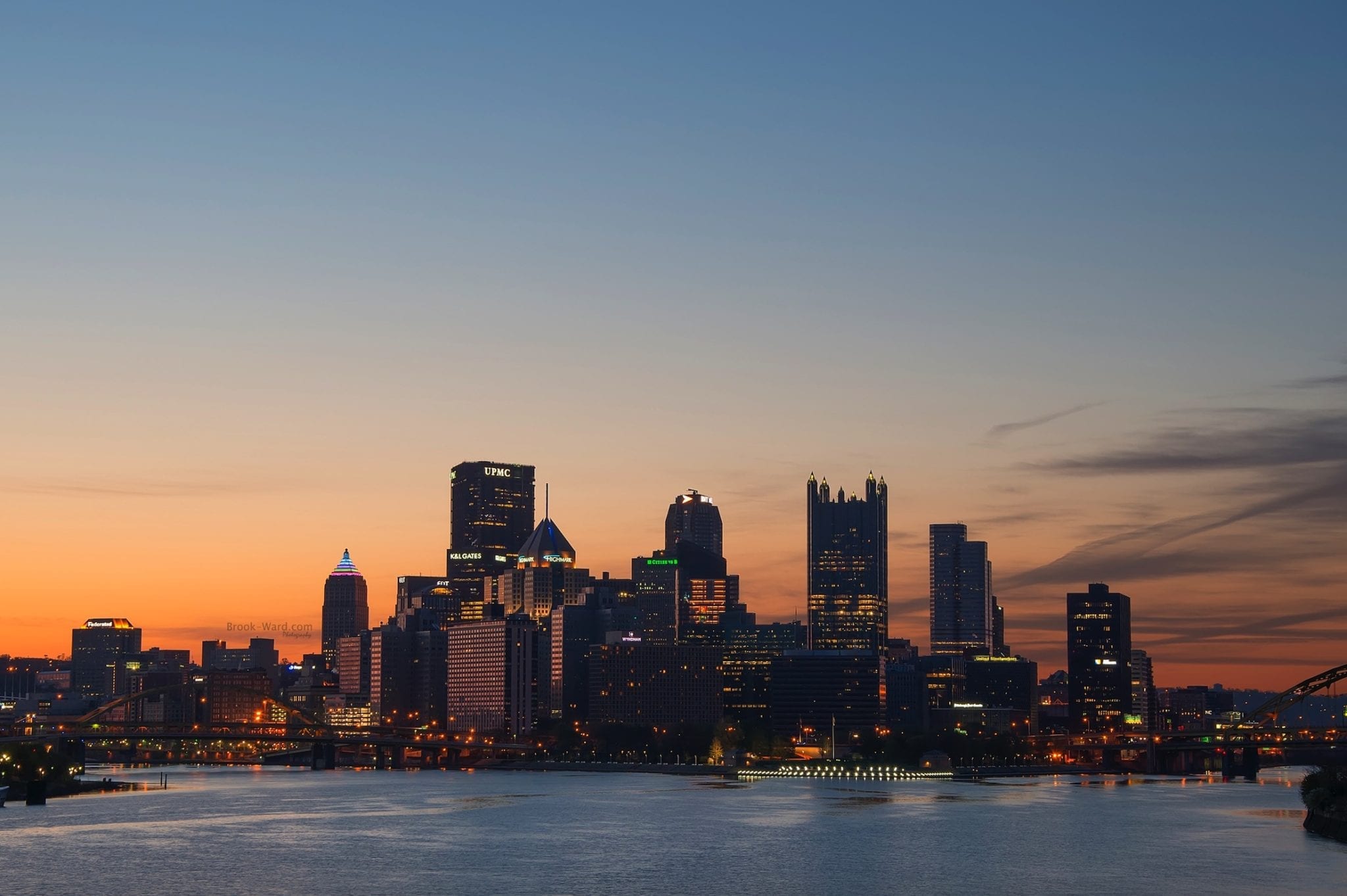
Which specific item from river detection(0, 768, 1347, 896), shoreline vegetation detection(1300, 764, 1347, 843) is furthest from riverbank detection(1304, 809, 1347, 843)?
river detection(0, 768, 1347, 896)

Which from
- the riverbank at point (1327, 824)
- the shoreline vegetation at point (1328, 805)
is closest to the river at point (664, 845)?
the riverbank at point (1327, 824)

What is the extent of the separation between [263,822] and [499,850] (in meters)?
30.6

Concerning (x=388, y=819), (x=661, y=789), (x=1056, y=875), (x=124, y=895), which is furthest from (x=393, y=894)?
(x=661, y=789)

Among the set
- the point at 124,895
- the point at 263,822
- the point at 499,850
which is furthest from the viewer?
the point at 263,822

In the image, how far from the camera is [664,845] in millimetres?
110062

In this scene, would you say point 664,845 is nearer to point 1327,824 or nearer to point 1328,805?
point 1327,824

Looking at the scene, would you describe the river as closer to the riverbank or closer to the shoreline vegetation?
the riverbank

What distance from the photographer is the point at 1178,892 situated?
276 ft

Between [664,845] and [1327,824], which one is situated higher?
[1327,824]

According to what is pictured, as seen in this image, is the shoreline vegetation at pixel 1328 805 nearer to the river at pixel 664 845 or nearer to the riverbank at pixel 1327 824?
the riverbank at pixel 1327 824

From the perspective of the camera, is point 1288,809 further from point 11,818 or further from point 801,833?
point 11,818

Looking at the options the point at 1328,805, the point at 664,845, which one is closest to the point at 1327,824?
the point at 1328,805

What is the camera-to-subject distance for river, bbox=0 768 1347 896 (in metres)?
88.4

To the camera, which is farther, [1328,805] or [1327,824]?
[1328,805]
